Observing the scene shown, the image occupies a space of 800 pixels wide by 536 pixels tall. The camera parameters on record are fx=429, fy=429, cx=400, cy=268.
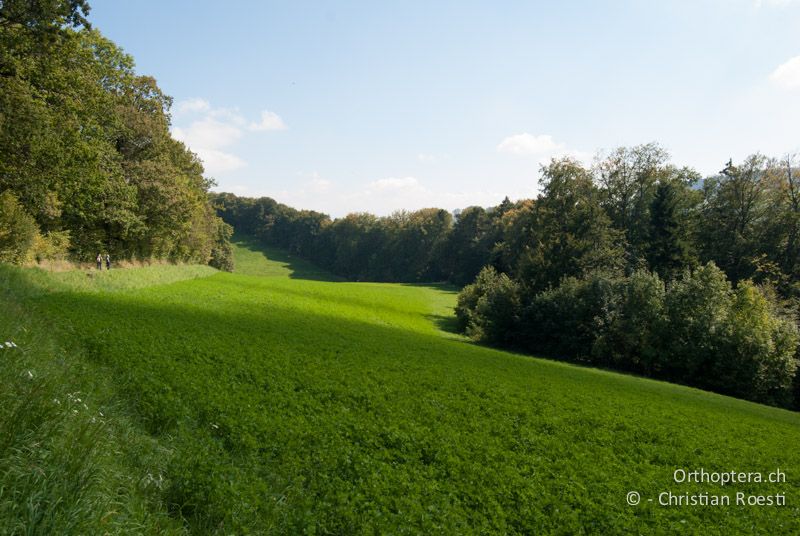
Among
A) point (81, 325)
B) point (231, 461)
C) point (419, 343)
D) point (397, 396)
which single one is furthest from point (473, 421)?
point (81, 325)

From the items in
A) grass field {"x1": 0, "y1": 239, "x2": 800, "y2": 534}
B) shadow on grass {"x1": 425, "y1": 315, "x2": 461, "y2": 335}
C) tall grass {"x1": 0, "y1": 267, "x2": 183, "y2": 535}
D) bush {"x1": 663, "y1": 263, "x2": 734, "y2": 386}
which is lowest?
shadow on grass {"x1": 425, "y1": 315, "x2": 461, "y2": 335}

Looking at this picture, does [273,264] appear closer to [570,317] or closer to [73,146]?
[570,317]

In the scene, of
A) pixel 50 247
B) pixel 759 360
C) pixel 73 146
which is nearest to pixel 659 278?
pixel 759 360

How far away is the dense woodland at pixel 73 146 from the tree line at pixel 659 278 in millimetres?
33874

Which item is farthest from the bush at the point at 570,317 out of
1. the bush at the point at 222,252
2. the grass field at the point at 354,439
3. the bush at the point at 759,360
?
the bush at the point at 222,252

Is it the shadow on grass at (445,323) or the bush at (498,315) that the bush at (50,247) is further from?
the bush at (498,315)

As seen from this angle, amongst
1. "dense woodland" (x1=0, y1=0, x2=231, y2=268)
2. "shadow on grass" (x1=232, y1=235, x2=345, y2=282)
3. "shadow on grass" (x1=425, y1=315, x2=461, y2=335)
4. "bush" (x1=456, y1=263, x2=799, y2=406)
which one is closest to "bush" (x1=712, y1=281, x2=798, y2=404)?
"bush" (x1=456, y1=263, x2=799, y2=406)

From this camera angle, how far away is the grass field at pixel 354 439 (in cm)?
834

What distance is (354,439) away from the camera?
39.8ft

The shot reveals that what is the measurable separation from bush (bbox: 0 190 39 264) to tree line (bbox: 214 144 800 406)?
37.2 m

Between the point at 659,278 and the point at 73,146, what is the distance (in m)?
55.0

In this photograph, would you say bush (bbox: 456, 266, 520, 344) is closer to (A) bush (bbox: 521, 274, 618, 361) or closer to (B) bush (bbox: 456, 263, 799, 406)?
(B) bush (bbox: 456, 263, 799, 406)

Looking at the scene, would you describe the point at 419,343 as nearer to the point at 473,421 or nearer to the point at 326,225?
the point at 473,421

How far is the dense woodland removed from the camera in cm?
1836
